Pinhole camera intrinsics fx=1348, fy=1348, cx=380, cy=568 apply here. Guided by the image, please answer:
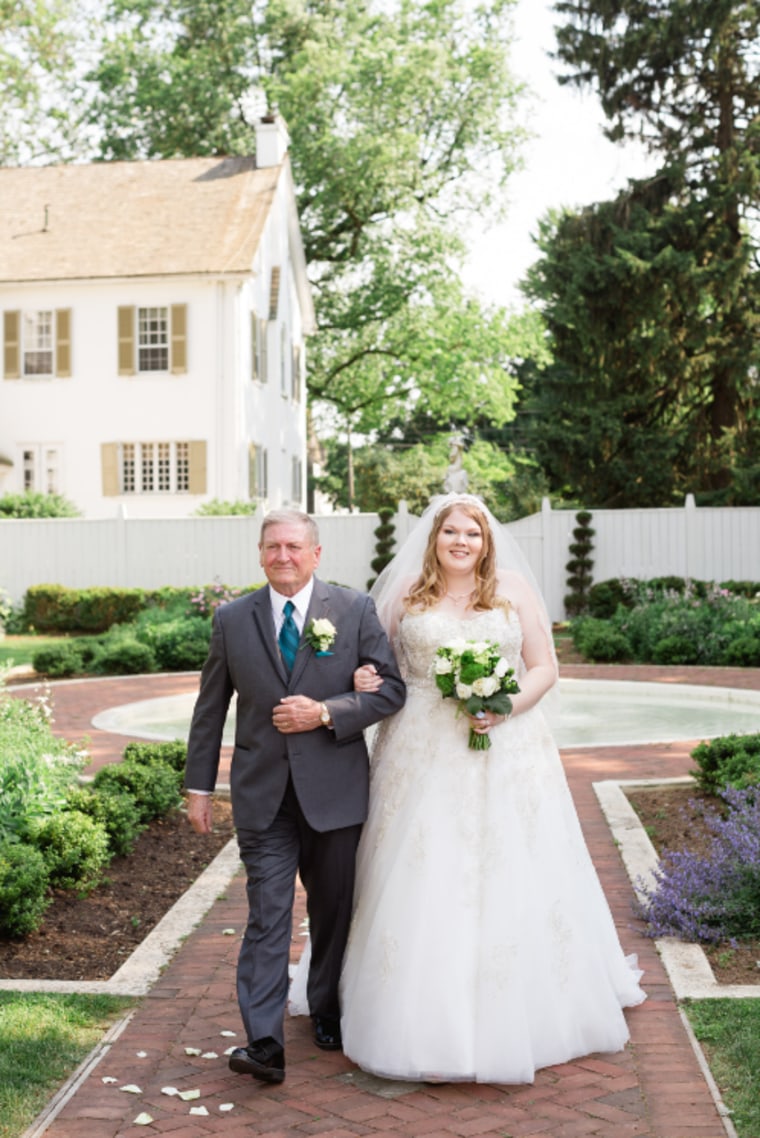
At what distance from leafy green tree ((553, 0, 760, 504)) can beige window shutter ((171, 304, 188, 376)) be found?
298 inches

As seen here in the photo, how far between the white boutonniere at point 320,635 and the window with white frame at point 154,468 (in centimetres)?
2321

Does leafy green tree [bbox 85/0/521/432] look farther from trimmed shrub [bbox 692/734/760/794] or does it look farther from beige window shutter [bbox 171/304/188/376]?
trimmed shrub [bbox 692/734/760/794]

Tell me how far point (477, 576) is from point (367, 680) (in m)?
0.62

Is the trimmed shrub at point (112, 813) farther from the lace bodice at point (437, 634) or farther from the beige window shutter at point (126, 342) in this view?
the beige window shutter at point (126, 342)

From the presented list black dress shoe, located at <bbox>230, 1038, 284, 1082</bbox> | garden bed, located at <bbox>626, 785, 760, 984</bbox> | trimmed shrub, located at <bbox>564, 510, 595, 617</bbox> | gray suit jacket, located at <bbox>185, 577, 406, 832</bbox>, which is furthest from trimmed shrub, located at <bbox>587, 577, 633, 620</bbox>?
black dress shoe, located at <bbox>230, 1038, 284, 1082</bbox>

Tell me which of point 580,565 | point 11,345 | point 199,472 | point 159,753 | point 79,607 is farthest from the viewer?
point 11,345

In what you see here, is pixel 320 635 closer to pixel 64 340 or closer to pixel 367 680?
pixel 367 680

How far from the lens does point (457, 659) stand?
4.40m

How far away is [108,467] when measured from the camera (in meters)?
27.4

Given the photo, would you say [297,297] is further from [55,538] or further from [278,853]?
[278,853]

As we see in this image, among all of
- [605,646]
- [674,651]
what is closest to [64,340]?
[605,646]

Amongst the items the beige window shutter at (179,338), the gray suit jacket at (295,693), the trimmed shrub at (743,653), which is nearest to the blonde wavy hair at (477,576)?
the gray suit jacket at (295,693)

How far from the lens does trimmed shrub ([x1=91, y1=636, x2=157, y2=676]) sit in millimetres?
16547

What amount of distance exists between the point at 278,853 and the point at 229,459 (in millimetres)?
22991
